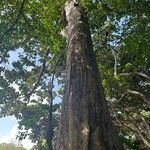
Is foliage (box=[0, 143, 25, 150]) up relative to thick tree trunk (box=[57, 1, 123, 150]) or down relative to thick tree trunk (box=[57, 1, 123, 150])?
up

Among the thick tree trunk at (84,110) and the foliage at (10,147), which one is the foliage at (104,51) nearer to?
the thick tree trunk at (84,110)

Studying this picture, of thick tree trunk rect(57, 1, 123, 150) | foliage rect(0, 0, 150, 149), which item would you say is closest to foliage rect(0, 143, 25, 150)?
foliage rect(0, 0, 150, 149)

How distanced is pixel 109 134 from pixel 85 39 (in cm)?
287

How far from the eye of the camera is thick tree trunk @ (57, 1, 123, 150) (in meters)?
3.81

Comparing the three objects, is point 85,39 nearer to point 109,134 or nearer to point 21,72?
point 109,134

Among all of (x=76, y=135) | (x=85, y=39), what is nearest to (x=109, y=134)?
(x=76, y=135)

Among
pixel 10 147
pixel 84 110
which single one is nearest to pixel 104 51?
pixel 84 110

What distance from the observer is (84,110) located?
4.27 m

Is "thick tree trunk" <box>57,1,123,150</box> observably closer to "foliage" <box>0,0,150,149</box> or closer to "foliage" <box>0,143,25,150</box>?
"foliage" <box>0,0,150,149</box>

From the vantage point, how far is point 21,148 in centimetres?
3022

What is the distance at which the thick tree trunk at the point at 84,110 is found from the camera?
3.81 meters

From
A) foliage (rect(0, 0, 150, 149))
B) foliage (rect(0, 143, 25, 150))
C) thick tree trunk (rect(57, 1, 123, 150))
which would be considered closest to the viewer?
thick tree trunk (rect(57, 1, 123, 150))

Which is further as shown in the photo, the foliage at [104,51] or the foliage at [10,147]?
the foliage at [10,147]

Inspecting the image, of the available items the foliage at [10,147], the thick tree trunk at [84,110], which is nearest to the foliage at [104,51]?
the thick tree trunk at [84,110]
